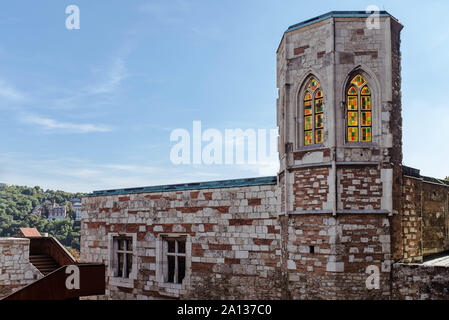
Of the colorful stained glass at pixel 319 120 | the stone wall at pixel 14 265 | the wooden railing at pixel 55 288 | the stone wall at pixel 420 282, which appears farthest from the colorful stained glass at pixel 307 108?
the stone wall at pixel 14 265

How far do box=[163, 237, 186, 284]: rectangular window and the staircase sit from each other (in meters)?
3.83

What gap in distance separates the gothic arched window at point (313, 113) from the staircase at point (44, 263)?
31.8 ft

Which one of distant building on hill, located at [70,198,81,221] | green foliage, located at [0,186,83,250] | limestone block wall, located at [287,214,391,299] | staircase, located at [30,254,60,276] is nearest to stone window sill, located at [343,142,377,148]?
limestone block wall, located at [287,214,391,299]

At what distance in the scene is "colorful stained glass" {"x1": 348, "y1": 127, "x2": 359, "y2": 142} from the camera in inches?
437

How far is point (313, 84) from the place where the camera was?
11617 millimetres

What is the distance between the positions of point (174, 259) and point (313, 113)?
6834 mm

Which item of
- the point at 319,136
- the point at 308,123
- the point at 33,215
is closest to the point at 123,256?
the point at 308,123

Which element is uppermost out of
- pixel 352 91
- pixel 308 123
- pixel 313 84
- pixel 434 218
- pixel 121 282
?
pixel 313 84

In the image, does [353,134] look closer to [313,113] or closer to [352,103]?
[352,103]

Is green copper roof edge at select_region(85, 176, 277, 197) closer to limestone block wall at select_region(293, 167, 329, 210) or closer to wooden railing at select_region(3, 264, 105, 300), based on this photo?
limestone block wall at select_region(293, 167, 329, 210)
